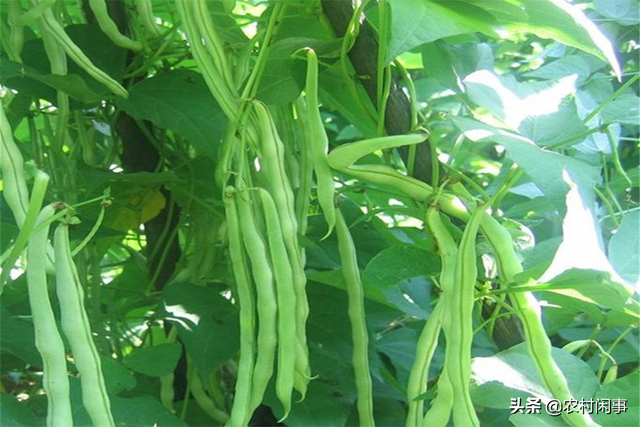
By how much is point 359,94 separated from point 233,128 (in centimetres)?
15

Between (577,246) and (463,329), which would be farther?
(463,329)

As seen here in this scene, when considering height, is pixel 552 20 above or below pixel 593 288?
above

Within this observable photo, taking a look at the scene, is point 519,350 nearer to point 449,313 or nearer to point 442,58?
point 449,313

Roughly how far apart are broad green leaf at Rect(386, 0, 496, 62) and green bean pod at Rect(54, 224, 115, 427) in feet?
0.92

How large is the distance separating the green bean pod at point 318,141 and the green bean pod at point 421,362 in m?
0.12

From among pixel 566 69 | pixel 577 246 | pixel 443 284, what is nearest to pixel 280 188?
pixel 443 284

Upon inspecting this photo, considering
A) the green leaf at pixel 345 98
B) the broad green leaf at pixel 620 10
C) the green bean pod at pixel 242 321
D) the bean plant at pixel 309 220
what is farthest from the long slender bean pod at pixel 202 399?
the broad green leaf at pixel 620 10

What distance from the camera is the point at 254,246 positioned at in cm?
67

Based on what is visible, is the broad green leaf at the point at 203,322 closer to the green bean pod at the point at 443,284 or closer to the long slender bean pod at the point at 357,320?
the long slender bean pod at the point at 357,320

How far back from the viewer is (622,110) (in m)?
0.79

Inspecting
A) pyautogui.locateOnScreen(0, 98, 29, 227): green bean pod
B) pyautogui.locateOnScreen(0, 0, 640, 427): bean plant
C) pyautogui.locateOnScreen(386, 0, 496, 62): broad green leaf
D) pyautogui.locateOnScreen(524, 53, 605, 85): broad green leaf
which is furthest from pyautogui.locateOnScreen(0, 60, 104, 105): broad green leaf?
pyautogui.locateOnScreen(524, 53, 605, 85): broad green leaf

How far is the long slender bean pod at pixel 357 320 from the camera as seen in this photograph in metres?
0.78

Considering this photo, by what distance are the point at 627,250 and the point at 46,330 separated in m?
0.45

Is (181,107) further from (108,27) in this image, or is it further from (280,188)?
(280,188)
